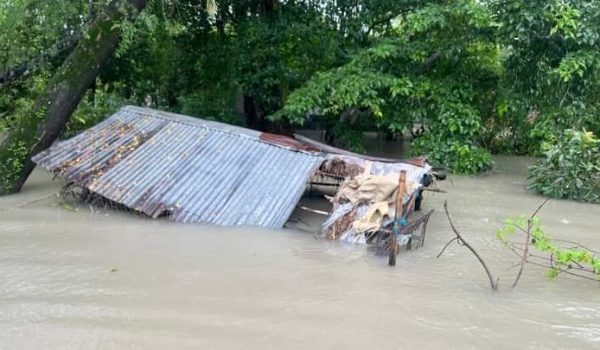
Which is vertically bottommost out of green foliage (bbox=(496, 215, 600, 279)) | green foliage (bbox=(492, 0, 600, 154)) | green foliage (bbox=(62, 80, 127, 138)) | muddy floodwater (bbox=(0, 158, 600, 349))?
muddy floodwater (bbox=(0, 158, 600, 349))

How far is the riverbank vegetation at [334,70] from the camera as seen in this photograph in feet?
32.3

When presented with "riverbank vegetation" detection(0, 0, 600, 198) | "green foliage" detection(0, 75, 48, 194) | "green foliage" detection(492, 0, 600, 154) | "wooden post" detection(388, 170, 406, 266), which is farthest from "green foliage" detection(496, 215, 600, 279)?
"green foliage" detection(0, 75, 48, 194)

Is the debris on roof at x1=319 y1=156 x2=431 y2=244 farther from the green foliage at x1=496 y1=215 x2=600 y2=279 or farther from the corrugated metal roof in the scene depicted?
the green foliage at x1=496 y1=215 x2=600 y2=279

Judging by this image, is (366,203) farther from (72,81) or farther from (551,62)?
(551,62)

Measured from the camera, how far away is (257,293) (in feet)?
16.7

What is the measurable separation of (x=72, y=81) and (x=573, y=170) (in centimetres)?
843

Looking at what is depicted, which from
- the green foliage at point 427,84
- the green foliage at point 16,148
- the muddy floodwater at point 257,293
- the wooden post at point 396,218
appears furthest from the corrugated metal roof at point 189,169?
the green foliage at point 427,84

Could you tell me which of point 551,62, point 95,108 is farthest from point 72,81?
point 551,62

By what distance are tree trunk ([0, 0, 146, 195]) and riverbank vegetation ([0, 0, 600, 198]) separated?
0.02 metres

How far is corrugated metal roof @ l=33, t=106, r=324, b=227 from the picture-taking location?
7445mm

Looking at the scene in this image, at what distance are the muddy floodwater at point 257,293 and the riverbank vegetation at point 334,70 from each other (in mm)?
3323

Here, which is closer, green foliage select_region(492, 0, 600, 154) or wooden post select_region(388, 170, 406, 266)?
wooden post select_region(388, 170, 406, 266)

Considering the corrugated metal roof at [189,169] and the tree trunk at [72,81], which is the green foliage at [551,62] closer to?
the corrugated metal roof at [189,169]

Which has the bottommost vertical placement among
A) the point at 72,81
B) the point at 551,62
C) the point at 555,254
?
the point at 555,254
